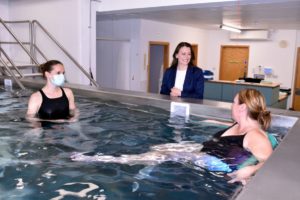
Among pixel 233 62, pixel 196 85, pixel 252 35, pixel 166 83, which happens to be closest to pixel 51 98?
pixel 166 83

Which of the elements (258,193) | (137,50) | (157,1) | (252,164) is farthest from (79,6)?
(258,193)

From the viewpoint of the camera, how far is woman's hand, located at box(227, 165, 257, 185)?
183cm

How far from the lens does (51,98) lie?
3.23 metres

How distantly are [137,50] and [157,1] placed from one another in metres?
2.91

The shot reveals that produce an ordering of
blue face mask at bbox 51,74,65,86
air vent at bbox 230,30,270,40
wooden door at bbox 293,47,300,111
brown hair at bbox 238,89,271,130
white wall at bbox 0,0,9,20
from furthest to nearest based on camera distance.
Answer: air vent at bbox 230,30,270,40 → wooden door at bbox 293,47,300,111 → white wall at bbox 0,0,9,20 → blue face mask at bbox 51,74,65,86 → brown hair at bbox 238,89,271,130

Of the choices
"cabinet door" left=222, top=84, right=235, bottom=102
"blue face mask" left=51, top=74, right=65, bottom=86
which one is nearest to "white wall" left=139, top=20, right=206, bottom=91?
"cabinet door" left=222, top=84, right=235, bottom=102

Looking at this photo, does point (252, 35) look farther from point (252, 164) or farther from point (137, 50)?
point (252, 164)

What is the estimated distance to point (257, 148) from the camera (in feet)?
6.10

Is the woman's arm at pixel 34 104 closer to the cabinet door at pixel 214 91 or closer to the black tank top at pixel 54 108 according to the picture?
the black tank top at pixel 54 108

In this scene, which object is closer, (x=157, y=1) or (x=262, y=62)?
(x=157, y=1)

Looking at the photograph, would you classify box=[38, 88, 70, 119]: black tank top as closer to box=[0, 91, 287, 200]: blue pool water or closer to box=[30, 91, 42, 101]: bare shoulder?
box=[30, 91, 42, 101]: bare shoulder

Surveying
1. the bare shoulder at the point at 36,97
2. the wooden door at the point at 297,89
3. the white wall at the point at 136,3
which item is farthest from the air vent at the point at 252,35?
the bare shoulder at the point at 36,97

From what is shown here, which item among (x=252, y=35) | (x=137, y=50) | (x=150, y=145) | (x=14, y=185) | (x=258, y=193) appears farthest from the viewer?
(x=252, y=35)

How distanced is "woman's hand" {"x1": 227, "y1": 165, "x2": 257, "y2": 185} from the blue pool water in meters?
0.05
